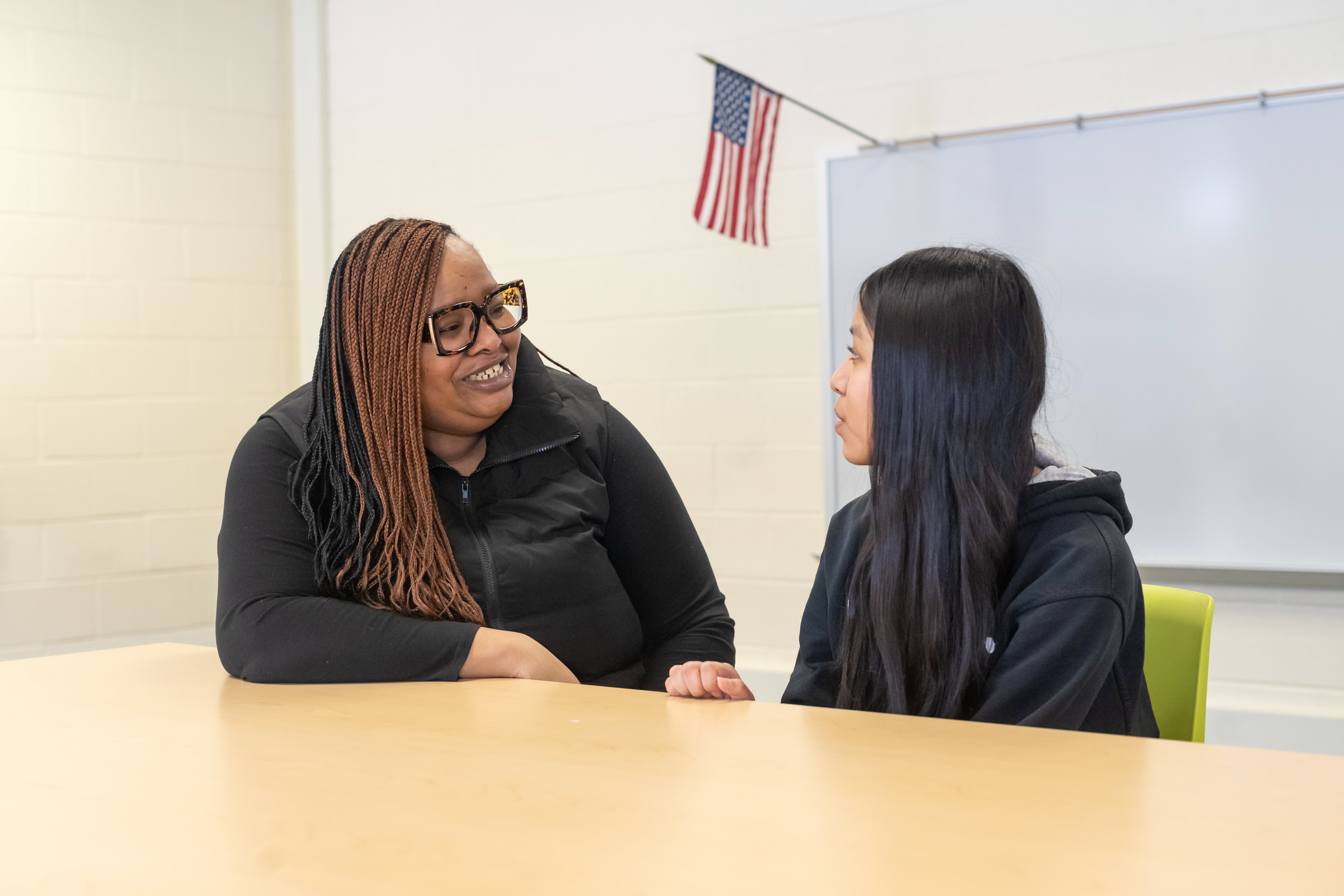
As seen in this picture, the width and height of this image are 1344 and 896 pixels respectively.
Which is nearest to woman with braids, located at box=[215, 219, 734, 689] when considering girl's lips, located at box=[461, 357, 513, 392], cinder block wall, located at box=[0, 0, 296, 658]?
girl's lips, located at box=[461, 357, 513, 392]

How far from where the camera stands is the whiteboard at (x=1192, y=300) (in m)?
2.43

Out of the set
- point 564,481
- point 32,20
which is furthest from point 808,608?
point 32,20

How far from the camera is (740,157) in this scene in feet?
9.31

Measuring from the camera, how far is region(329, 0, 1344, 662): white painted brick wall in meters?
2.68

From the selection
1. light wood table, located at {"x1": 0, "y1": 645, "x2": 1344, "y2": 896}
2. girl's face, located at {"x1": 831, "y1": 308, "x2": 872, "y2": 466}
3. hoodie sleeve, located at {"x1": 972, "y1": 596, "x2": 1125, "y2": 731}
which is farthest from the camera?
girl's face, located at {"x1": 831, "y1": 308, "x2": 872, "y2": 466}

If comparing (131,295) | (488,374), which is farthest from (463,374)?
(131,295)

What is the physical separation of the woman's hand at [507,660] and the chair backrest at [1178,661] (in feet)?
2.47

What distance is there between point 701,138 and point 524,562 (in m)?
1.93

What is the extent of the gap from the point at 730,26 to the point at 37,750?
8.71 feet

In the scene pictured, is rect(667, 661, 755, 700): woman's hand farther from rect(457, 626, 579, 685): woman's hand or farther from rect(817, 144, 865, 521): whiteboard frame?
rect(817, 144, 865, 521): whiteboard frame

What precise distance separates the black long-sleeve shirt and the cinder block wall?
198 centimetres

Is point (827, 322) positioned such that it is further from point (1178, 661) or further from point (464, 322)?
point (1178, 661)

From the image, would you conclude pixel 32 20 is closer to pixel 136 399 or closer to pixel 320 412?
pixel 136 399

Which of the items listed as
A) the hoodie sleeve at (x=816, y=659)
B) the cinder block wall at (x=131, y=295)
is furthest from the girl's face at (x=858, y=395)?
the cinder block wall at (x=131, y=295)
